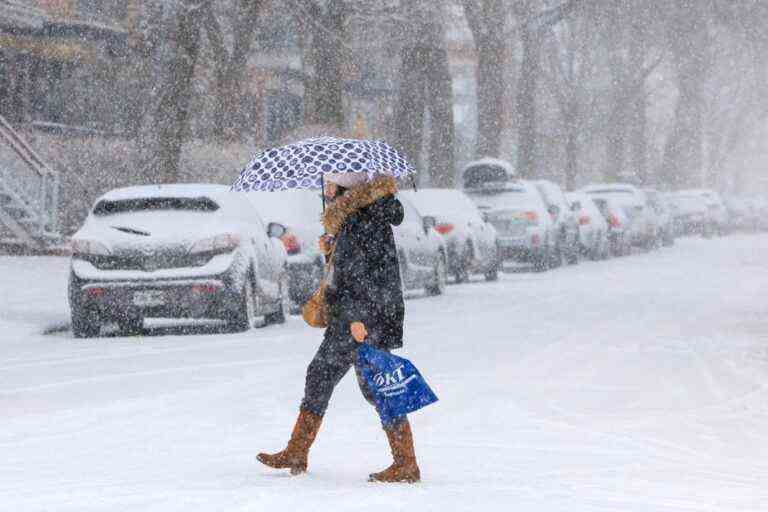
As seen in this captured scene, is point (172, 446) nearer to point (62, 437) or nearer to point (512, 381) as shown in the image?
point (62, 437)

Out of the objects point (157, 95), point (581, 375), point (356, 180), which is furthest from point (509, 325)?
point (356, 180)

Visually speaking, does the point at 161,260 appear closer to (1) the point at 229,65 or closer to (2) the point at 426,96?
(2) the point at 426,96

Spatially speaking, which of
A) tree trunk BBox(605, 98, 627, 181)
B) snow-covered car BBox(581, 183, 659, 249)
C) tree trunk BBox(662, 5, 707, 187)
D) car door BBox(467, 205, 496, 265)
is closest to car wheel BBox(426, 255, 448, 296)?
car door BBox(467, 205, 496, 265)

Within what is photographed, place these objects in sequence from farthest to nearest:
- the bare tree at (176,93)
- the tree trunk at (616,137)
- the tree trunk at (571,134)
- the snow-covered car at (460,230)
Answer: the tree trunk at (616,137)
the tree trunk at (571,134)
the snow-covered car at (460,230)
the bare tree at (176,93)

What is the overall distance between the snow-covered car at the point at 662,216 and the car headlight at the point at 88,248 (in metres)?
35.0

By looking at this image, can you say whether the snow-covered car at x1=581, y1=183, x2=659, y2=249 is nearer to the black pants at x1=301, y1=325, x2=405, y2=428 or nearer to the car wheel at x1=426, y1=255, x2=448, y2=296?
the car wheel at x1=426, y1=255, x2=448, y2=296

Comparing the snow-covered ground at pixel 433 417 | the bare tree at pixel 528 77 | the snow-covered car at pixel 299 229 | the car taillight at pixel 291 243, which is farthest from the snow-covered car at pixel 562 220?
the car taillight at pixel 291 243

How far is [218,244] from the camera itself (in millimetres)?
18484

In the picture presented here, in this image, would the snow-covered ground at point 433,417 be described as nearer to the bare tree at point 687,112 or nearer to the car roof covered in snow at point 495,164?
the car roof covered in snow at point 495,164

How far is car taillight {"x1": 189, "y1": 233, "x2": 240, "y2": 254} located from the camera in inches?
725

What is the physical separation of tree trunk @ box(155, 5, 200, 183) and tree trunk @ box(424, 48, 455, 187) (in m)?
12.0

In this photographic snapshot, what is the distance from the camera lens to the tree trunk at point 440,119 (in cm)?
3956

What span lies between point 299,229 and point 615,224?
2520 centimetres

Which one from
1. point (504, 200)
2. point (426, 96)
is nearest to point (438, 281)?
point (504, 200)
